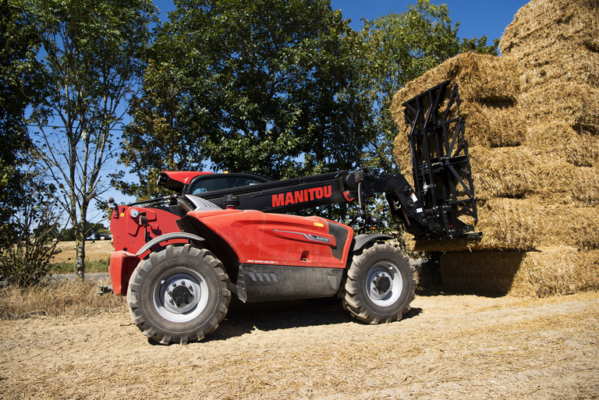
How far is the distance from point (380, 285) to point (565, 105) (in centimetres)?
528

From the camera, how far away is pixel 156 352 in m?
4.00

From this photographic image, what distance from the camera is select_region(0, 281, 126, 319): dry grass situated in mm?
6027

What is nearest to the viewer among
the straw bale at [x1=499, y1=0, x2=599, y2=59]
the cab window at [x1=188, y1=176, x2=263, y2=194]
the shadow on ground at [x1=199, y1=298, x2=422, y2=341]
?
the shadow on ground at [x1=199, y1=298, x2=422, y2=341]

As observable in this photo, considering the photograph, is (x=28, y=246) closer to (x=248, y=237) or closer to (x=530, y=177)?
(x=248, y=237)

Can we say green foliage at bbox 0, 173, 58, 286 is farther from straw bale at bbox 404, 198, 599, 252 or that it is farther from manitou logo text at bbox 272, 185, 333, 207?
straw bale at bbox 404, 198, 599, 252

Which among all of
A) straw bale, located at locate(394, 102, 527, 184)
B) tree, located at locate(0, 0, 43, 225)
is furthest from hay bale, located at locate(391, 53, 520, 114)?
tree, located at locate(0, 0, 43, 225)

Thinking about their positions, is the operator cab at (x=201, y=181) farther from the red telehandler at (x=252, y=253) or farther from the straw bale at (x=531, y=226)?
the straw bale at (x=531, y=226)

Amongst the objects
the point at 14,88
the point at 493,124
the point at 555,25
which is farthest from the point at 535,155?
the point at 14,88

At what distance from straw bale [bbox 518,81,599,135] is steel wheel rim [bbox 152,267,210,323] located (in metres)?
6.71

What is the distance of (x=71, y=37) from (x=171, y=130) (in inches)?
135

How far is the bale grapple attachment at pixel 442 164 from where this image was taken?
22.6ft

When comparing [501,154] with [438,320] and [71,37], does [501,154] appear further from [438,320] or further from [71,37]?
[71,37]

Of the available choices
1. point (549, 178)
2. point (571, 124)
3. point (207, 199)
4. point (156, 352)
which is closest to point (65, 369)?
point (156, 352)

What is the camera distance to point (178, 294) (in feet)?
14.3
